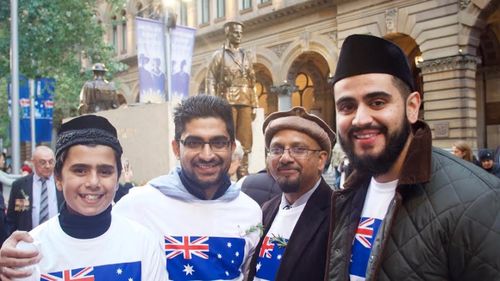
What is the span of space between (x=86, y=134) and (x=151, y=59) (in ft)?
38.7

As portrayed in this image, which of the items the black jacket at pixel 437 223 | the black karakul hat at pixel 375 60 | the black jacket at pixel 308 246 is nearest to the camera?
Result: the black jacket at pixel 437 223

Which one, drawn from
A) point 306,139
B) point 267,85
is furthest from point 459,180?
point 267,85

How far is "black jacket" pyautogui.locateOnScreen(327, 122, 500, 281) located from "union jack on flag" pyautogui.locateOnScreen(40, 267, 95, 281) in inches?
50.9

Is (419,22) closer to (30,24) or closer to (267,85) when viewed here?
(267,85)

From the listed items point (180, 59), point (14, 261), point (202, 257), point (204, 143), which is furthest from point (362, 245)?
point (180, 59)

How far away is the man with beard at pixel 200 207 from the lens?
3111 mm

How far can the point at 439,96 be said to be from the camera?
20750mm

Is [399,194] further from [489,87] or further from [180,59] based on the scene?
[489,87]

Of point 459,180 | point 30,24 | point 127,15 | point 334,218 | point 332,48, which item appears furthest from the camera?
point 127,15

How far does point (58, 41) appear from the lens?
57.9 ft

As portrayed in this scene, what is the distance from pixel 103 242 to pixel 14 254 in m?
0.42

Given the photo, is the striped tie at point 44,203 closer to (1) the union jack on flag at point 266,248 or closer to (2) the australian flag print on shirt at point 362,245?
(1) the union jack on flag at point 266,248

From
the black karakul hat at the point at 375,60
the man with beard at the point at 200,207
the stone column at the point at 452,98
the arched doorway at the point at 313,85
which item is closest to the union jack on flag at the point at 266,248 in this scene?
the man with beard at the point at 200,207

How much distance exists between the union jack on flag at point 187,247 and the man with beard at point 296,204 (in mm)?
346
